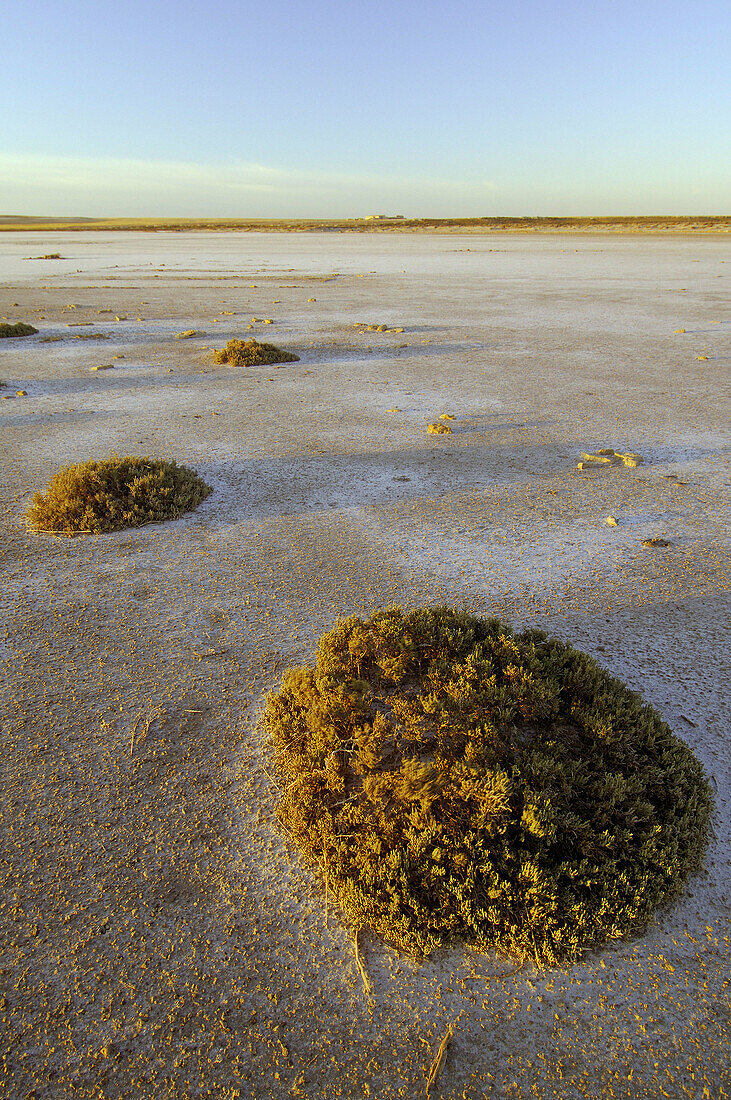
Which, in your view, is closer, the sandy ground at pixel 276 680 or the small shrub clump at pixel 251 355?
the sandy ground at pixel 276 680

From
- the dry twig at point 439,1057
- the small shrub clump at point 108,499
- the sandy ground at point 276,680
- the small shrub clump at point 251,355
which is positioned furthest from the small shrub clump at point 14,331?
the dry twig at point 439,1057

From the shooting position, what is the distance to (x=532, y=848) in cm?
232

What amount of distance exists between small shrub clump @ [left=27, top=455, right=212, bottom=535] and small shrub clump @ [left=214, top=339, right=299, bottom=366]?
6.71 m

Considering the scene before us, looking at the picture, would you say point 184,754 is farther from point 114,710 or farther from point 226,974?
point 226,974

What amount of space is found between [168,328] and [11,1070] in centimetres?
1640

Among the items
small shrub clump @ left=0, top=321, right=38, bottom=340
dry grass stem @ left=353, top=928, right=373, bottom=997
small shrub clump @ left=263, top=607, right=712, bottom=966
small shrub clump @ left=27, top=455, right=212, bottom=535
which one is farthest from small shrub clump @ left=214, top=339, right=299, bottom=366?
dry grass stem @ left=353, top=928, right=373, bottom=997

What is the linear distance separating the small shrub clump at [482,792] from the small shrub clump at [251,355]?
1001cm

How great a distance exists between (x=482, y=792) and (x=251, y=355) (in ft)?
36.6

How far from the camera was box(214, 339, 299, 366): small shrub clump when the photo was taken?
12125 mm

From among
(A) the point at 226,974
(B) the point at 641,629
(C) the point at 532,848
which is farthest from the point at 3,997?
(B) the point at 641,629

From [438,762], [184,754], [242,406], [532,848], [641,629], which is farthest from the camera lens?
[242,406]

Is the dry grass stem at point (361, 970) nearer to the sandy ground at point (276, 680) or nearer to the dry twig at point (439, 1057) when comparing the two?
the sandy ground at point (276, 680)

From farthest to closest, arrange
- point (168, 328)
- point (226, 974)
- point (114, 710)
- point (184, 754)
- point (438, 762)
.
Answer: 1. point (168, 328)
2. point (114, 710)
3. point (184, 754)
4. point (438, 762)
5. point (226, 974)

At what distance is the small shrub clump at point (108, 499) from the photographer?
17.8ft
